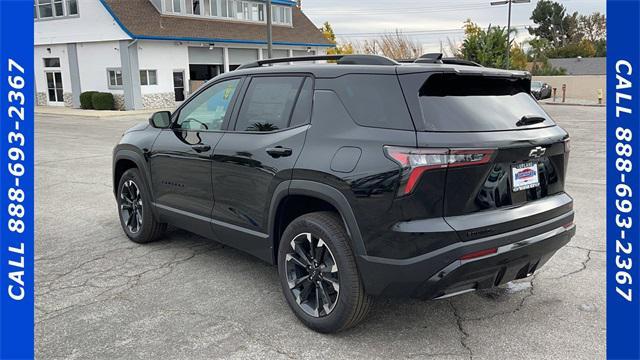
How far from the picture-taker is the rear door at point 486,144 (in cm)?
306

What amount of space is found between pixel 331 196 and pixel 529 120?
1.43m

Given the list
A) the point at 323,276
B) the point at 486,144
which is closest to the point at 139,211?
the point at 323,276

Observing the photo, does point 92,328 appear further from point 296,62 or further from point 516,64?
point 516,64

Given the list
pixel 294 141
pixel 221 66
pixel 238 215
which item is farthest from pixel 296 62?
pixel 221 66

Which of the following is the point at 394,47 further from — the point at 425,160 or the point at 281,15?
the point at 425,160

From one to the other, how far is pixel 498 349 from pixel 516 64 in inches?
1836

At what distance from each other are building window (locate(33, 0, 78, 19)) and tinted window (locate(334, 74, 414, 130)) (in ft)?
99.5

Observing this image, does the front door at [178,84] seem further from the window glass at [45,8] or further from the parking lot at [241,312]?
the parking lot at [241,312]

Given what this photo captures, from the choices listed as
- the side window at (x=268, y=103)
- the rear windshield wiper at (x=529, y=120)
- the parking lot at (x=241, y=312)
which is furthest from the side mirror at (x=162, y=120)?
the rear windshield wiper at (x=529, y=120)

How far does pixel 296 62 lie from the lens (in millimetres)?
4422

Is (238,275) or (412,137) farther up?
(412,137)

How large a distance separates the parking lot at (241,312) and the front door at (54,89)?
1161 inches

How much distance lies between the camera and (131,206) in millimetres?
5668

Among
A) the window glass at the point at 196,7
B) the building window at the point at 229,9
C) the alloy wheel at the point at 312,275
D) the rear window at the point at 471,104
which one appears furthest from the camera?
the window glass at the point at 196,7
